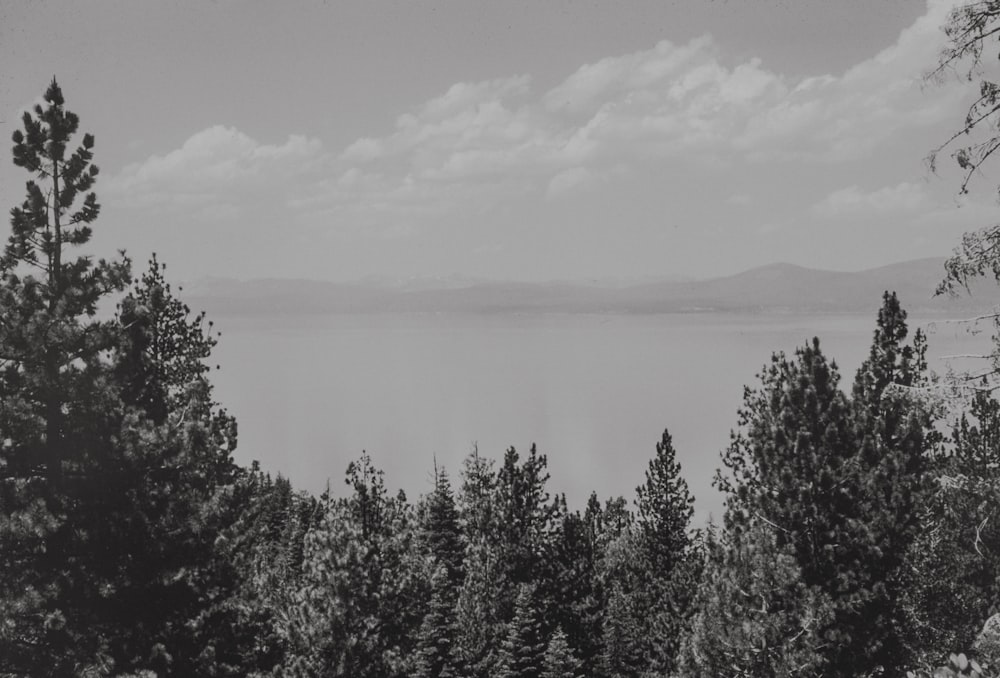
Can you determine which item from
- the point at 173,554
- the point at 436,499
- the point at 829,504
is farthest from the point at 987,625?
the point at 436,499

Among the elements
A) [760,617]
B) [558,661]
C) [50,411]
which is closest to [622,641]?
[558,661]

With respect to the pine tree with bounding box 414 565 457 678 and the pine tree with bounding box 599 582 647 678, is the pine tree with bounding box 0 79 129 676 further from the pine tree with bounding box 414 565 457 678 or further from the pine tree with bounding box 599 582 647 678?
the pine tree with bounding box 599 582 647 678

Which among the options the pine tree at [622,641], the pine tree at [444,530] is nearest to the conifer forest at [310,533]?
the pine tree at [622,641]

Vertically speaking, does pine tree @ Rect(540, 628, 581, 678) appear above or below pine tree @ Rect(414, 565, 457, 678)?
above

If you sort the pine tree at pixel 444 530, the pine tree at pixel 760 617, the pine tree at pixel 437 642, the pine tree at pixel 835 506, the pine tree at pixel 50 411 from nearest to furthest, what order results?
the pine tree at pixel 50 411, the pine tree at pixel 760 617, the pine tree at pixel 835 506, the pine tree at pixel 437 642, the pine tree at pixel 444 530

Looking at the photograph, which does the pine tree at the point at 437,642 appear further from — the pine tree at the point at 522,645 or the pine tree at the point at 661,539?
the pine tree at the point at 661,539

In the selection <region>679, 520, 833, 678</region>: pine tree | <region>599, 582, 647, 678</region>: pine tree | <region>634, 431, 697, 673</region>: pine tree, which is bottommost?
<region>599, 582, 647, 678</region>: pine tree

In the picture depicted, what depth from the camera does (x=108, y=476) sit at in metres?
13.6

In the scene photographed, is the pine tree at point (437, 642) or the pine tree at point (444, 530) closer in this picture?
the pine tree at point (437, 642)

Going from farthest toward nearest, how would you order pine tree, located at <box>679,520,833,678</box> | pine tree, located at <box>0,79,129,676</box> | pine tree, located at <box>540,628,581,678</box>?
pine tree, located at <box>540,628,581,678</box>, pine tree, located at <box>679,520,833,678</box>, pine tree, located at <box>0,79,129,676</box>

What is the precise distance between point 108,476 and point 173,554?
2110mm

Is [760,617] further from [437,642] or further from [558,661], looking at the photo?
[437,642]

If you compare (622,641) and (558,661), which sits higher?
(558,661)


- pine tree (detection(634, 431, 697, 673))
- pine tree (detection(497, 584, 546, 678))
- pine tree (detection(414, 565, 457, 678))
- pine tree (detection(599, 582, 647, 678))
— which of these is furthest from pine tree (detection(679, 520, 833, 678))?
pine tree (detection(599, 582, 647, 678))
